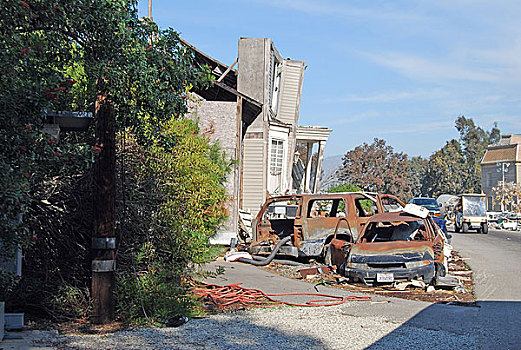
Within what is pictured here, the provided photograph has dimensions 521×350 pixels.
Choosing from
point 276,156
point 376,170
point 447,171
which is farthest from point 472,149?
point 276,156

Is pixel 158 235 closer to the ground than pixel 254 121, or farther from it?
closer to the ground

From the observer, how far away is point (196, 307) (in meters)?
9.06

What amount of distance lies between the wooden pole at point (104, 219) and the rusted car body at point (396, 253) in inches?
244

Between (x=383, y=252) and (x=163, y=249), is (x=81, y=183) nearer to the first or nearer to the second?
(x=163, y=249)

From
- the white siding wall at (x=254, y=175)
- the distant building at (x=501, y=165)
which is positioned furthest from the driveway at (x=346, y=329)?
the distant building at (x=501, y=165)

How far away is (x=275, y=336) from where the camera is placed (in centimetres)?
762

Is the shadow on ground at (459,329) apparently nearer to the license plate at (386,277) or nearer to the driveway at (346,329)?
the driveway at (346,329)

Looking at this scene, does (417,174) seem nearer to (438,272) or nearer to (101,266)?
(438,272)

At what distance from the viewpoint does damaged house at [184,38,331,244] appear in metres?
18.7

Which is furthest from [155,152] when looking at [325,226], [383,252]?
[325,226]

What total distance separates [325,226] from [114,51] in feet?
30.8

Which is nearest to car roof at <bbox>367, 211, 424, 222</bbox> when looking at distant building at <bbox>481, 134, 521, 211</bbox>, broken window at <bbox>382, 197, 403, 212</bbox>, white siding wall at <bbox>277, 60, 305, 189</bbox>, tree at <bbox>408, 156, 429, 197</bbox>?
broken window at <bbox>382, 197, 403, 212</bbox>

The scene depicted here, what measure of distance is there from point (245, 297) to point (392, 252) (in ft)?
13.0

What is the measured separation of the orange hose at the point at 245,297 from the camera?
9915 millimetres
